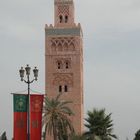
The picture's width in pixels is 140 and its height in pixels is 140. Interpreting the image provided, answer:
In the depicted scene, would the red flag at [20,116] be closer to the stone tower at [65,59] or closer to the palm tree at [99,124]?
the palm tree at [99,124]

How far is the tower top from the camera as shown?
6800cm

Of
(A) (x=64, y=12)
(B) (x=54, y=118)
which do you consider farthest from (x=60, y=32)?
(B) (x=54, y=118)

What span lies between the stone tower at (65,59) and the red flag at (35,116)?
1371 inches

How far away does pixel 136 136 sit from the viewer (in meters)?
67.5

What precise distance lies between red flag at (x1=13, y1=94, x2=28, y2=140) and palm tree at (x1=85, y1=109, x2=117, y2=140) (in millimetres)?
20325

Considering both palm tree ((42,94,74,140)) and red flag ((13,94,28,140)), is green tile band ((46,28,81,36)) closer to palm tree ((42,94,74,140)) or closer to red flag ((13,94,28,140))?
palm tree ((42,94,74,140))

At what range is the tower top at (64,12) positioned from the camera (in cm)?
6800

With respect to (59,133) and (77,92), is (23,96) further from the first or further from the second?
(77,92)

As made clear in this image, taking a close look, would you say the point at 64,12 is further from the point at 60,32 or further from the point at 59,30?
the point at 60,32

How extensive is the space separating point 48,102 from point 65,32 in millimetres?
17138

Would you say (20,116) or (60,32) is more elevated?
(60,32)

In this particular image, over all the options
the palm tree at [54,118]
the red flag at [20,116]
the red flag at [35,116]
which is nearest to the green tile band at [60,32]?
the palm tree at [54,118]

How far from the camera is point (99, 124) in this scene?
50.3m

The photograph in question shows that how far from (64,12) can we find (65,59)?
563 centimetres
